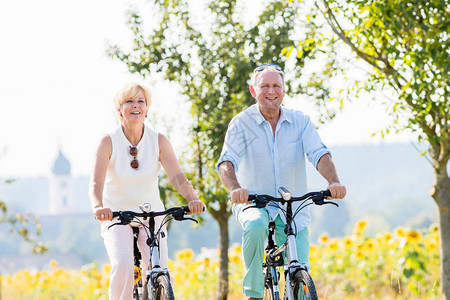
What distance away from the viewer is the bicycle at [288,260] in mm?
3883

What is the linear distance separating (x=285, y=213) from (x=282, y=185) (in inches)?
9.5

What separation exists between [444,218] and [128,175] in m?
3.73

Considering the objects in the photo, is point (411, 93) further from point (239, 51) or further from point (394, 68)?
point (239, 51)

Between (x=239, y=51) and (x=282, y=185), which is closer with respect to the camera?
(x=282, y=185)

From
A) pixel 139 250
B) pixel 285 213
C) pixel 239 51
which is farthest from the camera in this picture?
pixel 239 51

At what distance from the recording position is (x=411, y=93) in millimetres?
6219

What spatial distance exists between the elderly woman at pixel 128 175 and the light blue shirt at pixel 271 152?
0.35 metres

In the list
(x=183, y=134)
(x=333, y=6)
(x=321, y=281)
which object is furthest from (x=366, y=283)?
(x=333, y=6)

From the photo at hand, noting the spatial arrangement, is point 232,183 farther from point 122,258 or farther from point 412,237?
point 412,237

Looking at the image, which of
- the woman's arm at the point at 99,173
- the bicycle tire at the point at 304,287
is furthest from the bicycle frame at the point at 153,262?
the bicycle tire at the point at 304,287

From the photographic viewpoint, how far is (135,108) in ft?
14.8

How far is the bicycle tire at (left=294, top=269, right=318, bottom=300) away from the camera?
375 centimetres

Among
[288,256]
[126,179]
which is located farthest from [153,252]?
[288,256]

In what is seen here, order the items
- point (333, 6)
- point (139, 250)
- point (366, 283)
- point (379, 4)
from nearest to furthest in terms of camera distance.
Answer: point (139, 250)
point (379, 4)
point (333, 6)
point (366, 283)
